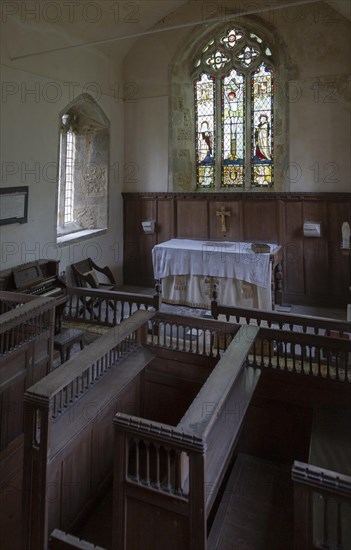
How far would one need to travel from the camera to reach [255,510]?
284cm

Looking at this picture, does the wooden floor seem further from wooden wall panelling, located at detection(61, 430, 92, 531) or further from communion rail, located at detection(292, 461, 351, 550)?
communion rail, located at detection(292, 461, 351, 550)

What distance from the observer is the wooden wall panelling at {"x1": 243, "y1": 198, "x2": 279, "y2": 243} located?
7328 millimetres

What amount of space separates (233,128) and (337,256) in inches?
115

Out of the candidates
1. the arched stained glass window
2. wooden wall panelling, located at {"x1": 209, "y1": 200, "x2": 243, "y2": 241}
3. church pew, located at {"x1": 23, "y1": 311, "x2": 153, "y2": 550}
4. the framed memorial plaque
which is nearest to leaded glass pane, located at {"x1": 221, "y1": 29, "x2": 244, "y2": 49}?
the arched stained glass window

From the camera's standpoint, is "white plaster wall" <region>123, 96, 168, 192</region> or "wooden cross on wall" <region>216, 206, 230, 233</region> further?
"white plaster wall" <region>123, 96, 168, 192</region>

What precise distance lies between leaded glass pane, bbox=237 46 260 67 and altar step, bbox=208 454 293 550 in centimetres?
655

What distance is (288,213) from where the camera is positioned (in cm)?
723

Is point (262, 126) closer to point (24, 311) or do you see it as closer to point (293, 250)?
point (293, 250)

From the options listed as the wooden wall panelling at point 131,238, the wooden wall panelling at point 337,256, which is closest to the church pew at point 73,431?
the wooden wall panelling at point 337,256

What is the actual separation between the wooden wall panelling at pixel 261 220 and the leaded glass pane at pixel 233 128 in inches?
23.2

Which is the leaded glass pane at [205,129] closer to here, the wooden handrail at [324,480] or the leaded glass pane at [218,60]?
the leaded glass pane at [218,60]

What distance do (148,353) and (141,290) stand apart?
173 inches

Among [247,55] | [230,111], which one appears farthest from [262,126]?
[247,55]

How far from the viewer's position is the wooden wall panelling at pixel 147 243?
26.7 feet
